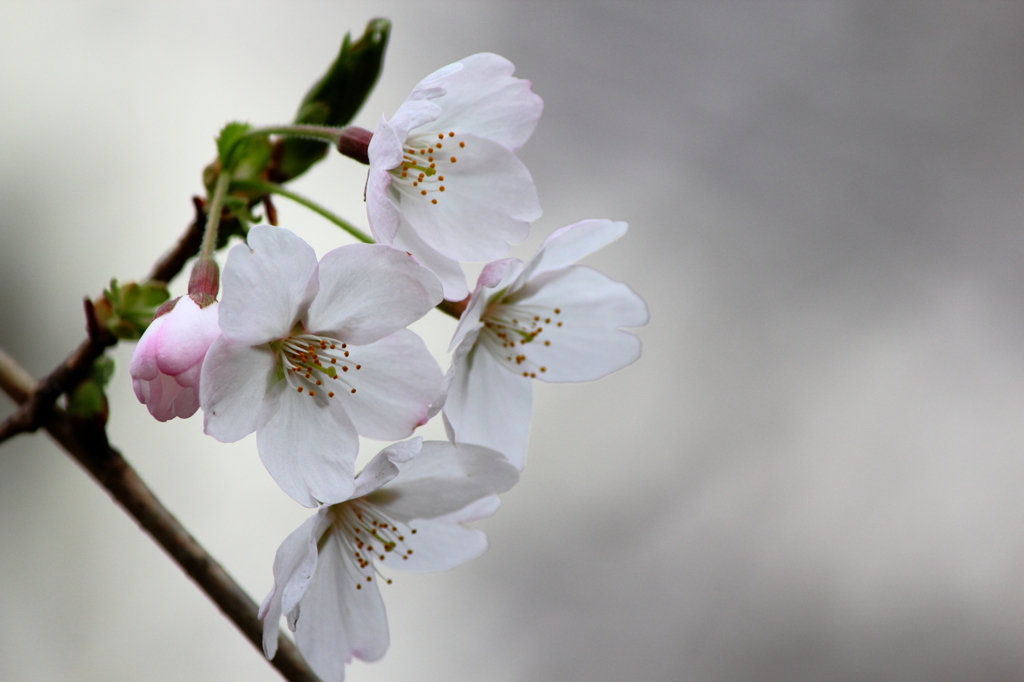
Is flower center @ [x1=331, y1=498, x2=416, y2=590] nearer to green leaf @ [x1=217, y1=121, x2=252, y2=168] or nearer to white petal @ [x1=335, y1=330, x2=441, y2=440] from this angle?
white petal @ [x1=335, y1=330, x2=441, y2=440]

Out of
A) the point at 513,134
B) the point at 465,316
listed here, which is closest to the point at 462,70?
the point at 513,134

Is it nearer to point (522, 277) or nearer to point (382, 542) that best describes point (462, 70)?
point (522, 277)

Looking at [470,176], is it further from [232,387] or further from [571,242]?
[232,387]

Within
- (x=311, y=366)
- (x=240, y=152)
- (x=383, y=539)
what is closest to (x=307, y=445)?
(x=311, y=366)

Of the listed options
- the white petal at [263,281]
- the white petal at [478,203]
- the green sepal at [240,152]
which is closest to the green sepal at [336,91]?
the green sepal at [240,152]

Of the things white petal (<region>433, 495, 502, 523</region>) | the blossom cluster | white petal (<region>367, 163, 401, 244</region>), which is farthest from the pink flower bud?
white petal (<region>433, 495, 502, 523</region>)

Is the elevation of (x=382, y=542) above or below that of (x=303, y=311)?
below

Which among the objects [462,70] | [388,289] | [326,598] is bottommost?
[326,598]
